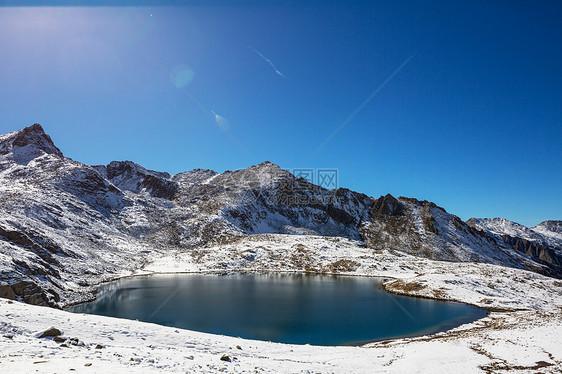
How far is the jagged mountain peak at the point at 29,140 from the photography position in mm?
174000

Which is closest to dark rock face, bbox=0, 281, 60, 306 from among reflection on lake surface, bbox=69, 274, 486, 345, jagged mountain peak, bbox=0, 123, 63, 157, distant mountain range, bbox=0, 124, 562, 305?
distant mountain range, bbox=0, 124, 562, 305

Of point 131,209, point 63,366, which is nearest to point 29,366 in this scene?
point 63,366

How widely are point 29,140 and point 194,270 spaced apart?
169m

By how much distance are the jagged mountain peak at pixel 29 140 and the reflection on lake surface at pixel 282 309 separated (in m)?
160

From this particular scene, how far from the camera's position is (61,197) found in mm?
130000

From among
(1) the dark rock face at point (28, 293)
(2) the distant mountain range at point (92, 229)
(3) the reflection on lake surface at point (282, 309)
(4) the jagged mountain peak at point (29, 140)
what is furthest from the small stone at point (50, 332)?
(4) the jagged mountain peak at point (29, 140)

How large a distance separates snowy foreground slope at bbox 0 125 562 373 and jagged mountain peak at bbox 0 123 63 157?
3.75 ft

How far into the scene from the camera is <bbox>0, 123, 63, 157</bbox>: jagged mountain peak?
174 meters

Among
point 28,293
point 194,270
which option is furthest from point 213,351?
point 194,270

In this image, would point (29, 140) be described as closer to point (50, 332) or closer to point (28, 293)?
point (28, 293)

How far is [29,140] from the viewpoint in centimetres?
18325

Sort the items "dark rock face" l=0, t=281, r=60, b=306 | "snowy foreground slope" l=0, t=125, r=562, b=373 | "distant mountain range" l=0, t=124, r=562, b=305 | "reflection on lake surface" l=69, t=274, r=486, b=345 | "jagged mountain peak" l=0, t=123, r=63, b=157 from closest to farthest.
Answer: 1. "snowy foreground slope" l=0, t=125, r=562, b=373
2. "reflection on lake surface" l=69, t=274, r=486, b=345
3. "dark rock face" l=0, t=281, r=60, b=306
4. "distant mountain range" l=0, t=124, r=562, b=305
5. "jagged mountain peak" l=0, t=123, r=63, b=157

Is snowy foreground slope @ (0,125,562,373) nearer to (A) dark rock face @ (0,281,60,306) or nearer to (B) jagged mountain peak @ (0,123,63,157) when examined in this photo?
(A) dark rock face @ (0,281,60,306)

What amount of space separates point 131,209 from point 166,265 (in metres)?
68.3
